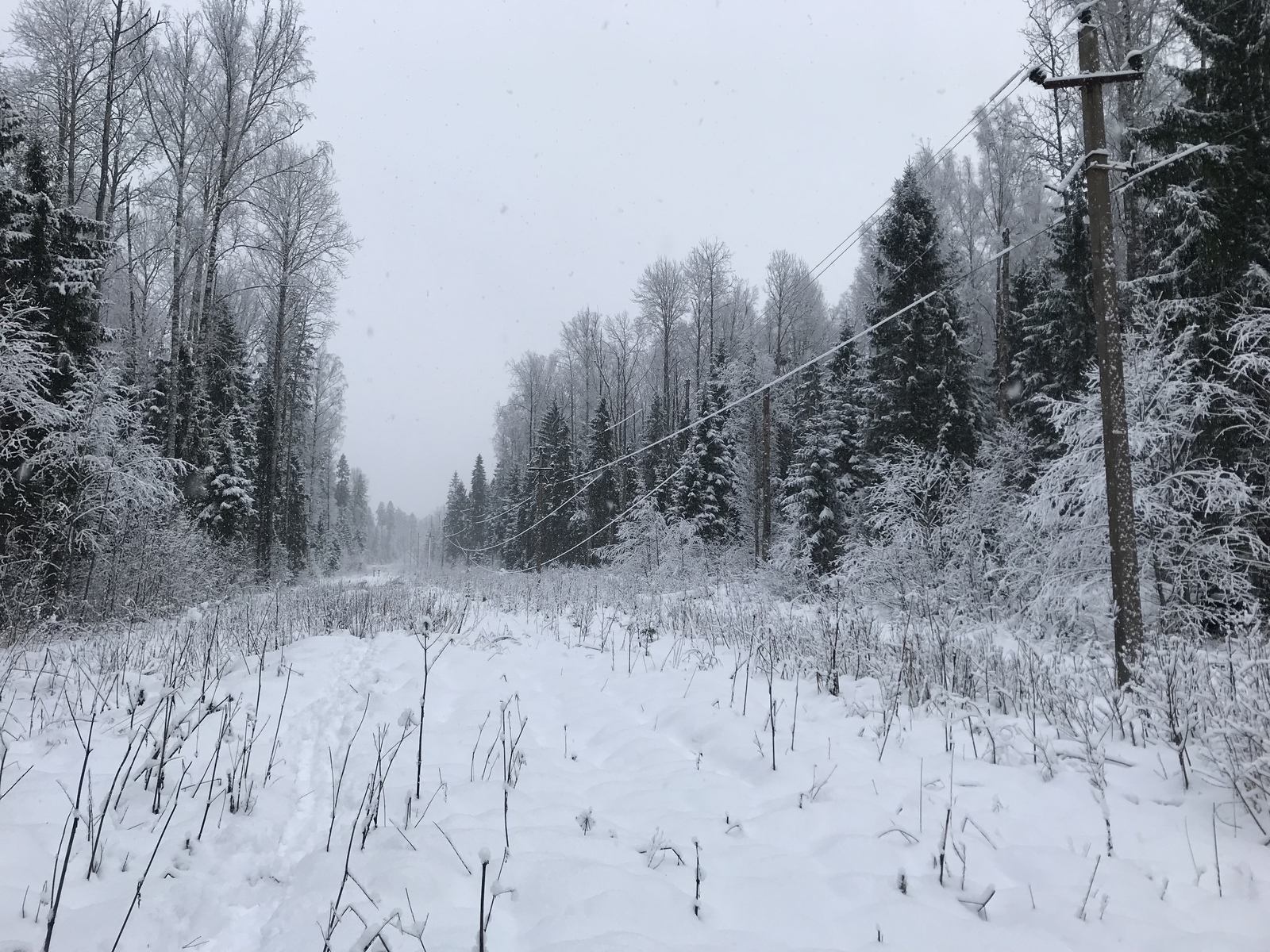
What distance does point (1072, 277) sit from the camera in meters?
15.8

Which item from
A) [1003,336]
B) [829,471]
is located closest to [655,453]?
[829,471]

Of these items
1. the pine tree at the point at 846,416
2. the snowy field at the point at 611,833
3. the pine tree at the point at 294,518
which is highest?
the pine tree at the point at 846,416

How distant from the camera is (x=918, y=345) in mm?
18094

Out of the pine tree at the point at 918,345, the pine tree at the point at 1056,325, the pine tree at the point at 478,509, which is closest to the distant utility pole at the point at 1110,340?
the pine tree at the point at 1056,325

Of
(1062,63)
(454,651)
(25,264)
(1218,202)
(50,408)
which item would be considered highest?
(1062,63)

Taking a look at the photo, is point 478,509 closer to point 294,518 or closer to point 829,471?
point 294,518

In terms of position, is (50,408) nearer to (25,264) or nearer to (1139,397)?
(25,264)

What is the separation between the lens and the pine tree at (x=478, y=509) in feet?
183

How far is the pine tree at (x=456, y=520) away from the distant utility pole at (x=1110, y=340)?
58.3 metres

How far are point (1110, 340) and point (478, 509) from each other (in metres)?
55.0

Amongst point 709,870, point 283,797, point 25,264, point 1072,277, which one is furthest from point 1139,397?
point 25,264

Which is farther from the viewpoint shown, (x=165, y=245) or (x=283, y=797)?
(x=165, y=245)

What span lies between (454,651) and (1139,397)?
11172mm

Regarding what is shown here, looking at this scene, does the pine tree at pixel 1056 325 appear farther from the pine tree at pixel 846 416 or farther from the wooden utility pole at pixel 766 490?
the wooden utility pole at pixel 766 490
